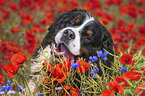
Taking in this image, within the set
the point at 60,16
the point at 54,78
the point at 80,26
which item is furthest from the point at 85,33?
the point at 54,78

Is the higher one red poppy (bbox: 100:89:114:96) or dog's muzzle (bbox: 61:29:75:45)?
dog's muzzle (bbox: 61:29:75:45)

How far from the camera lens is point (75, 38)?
2.37 meters

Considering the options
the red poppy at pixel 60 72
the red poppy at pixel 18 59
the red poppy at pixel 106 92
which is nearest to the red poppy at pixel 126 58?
the red poppy at pixel 106 92

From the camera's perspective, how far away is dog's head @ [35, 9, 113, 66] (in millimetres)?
2354

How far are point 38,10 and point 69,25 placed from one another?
3.58 meters

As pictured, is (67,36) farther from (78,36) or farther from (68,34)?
(78,36)

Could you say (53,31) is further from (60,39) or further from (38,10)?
(38,10)

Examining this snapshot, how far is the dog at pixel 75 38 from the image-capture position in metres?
2.36

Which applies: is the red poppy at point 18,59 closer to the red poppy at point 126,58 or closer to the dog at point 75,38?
the dog at point 75,38

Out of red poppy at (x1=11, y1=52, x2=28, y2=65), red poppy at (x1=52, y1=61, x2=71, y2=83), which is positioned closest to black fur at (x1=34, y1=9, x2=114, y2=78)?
red poppy at (x1=52, y1=61, x2=71, y2=83)

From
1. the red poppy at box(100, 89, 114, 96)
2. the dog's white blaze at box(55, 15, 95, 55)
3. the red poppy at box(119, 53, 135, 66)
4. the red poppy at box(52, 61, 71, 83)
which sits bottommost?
the red poppy at box(100, 89, 114, 96)

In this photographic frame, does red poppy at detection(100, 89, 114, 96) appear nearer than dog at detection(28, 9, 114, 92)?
Yes

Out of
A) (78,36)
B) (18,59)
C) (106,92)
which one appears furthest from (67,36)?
(106,92)

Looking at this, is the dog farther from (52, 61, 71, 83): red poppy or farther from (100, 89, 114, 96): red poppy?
(100, 89, 114, 96): red poppy
